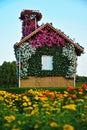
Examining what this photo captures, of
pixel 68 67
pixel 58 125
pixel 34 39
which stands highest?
pixel 34 39

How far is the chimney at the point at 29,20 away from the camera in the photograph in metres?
39.6

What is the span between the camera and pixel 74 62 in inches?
1270

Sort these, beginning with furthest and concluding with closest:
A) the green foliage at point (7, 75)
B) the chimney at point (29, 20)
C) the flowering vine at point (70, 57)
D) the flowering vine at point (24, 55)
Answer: the green foliage at point (7, 75) < the chimney at point (29, 20) < the flowering vine at point (70, 57) < the flowering vine at point (24, 55)

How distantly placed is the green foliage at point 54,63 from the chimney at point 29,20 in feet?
27.0

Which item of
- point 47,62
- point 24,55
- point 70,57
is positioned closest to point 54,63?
point 47,62

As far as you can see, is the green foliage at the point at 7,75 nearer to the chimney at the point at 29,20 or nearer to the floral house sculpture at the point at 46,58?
the chimney at the point at 29,20

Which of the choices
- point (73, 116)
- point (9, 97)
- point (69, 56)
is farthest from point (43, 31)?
point (73, 116)

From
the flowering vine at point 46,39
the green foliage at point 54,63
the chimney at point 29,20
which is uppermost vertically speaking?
the chimney at point 29,20

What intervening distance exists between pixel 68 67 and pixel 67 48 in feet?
4.77

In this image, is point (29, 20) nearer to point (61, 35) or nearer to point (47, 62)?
point (61, 35)

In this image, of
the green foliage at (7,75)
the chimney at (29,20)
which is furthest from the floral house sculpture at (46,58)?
the green foliage at (7,75)

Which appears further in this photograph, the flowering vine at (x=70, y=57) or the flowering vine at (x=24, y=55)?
the flowering vine at (x=70, y=57)

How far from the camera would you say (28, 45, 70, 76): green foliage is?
31219 millimetres

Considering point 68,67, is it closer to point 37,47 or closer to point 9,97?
point 37,47
